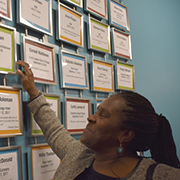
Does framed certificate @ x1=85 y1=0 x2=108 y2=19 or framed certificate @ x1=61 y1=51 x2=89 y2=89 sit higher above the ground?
framed certificate @ x1=85 y1=0 x2=108 y2=19

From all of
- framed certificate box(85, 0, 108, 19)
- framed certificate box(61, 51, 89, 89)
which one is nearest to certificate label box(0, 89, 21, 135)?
framed certificate box(61, 51, 89, 89)

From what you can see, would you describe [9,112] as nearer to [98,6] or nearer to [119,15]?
[98,6]

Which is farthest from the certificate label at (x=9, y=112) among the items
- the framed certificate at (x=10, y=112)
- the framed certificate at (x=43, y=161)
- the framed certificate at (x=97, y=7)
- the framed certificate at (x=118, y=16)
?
the framed certificate at (x=118, y=16)

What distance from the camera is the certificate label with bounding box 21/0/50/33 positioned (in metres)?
0.99

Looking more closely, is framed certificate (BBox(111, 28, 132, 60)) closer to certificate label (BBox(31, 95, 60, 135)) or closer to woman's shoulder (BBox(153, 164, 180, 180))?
certificate label (BBox(31, 95, 60, 135))

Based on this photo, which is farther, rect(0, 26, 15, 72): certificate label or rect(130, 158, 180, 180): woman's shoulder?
rect(0, 26, 15, 72): certificate label

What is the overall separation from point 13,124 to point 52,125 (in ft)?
0.51

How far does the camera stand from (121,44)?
151 centimetres

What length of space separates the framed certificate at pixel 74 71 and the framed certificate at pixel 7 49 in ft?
0.87

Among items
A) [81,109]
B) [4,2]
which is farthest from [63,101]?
[4,2]

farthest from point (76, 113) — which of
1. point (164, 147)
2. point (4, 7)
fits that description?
point (4, 7)

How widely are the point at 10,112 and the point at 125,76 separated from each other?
32.9 inches

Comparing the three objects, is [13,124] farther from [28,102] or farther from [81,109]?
[81,109]

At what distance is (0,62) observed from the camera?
881 millimetres
